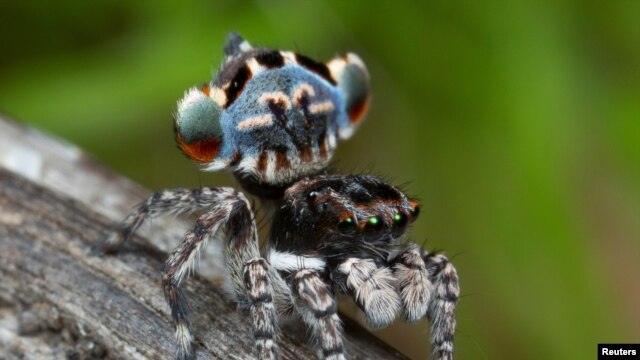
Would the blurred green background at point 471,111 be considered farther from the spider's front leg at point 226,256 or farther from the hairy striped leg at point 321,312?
the hairy striped leg at point 321,312

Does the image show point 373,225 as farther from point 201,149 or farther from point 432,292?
point 201,149

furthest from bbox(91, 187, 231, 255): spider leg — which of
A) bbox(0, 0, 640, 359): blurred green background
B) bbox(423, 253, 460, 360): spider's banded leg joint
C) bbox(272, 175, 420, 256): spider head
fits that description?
bbox(0, 0, 640, 359): blurred green background

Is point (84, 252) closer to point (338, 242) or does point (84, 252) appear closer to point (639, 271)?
point (338, 242)

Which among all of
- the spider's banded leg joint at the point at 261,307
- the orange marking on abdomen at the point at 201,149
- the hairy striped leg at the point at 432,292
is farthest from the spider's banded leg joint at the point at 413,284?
the orange marking on abdomen at the point at 201,149

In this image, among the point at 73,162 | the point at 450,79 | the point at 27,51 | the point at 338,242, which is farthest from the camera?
the point at 27,51

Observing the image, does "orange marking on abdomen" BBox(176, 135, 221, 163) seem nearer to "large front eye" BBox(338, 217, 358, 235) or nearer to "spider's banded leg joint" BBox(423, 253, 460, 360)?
"large front eye" BBox(338, 217, 358, 235)

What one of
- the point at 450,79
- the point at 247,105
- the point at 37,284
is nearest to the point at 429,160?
the point at 450,79
